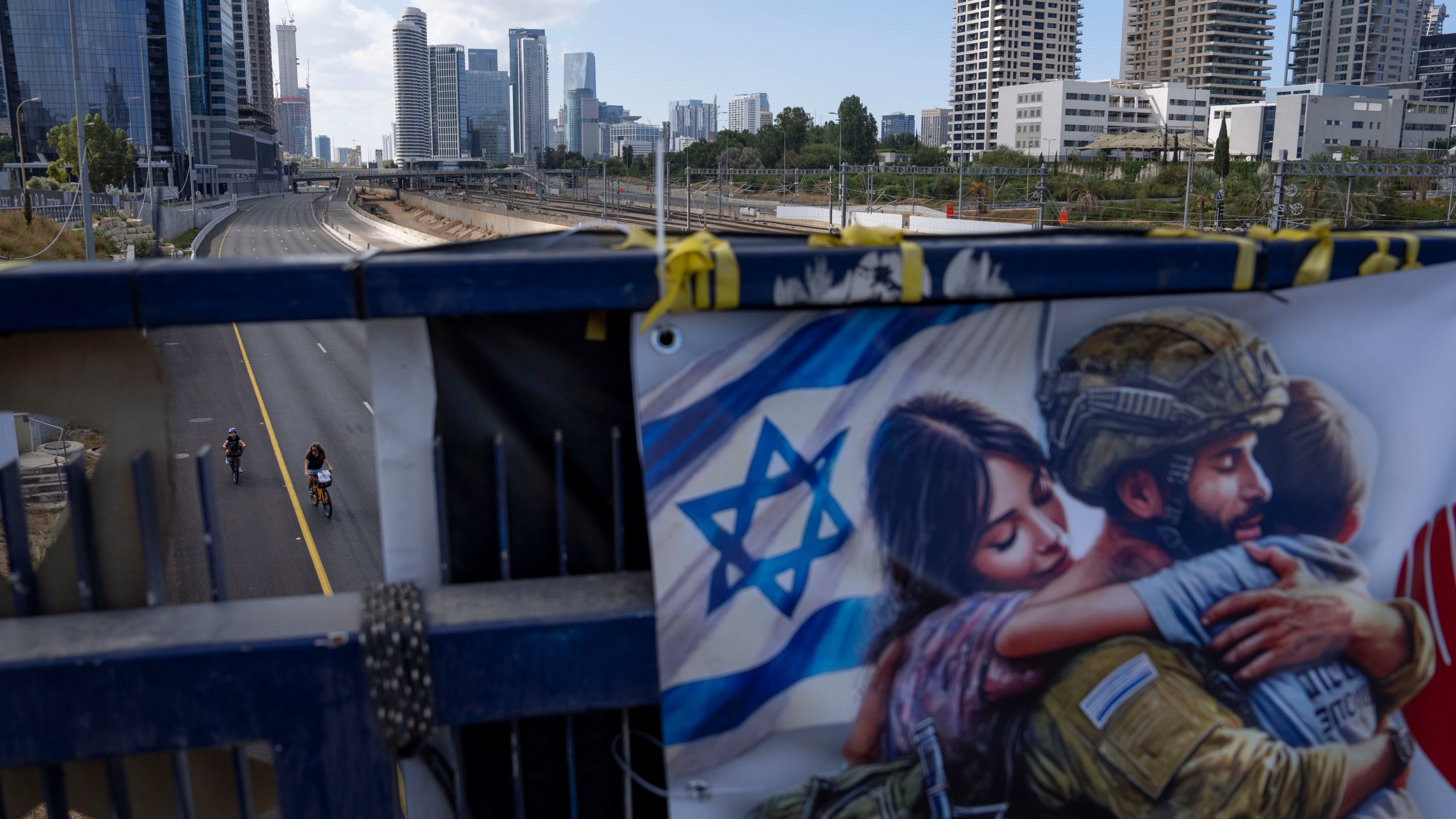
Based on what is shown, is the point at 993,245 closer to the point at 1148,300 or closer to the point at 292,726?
the point at 1148,300

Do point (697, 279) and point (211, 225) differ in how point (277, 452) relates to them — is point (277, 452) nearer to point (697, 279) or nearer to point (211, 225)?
point (697, 279)

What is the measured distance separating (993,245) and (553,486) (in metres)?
1.53

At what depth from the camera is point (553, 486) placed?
3.34 m

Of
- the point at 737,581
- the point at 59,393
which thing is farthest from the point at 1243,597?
the point at 59,393

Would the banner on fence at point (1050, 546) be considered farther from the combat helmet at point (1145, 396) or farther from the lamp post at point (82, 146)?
the lamp post at point (82, 146)

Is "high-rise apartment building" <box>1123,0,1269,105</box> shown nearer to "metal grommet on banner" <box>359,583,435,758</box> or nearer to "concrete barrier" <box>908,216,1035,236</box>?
"concrete barrier" <box>908,216,1035,236</box>

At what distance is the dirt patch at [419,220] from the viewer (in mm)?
68706

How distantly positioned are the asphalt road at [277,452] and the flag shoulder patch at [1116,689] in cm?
294

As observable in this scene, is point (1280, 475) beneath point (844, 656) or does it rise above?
above

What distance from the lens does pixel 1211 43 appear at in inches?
6501

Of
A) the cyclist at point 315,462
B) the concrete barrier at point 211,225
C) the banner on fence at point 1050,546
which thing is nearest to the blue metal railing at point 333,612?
the banner on fence at point 1050,546

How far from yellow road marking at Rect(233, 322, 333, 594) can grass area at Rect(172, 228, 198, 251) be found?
2335 cm

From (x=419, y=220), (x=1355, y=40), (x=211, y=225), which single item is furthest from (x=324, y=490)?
(x=1355, y=40)

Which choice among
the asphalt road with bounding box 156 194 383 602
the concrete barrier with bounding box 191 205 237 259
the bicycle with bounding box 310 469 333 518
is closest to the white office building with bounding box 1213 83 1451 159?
the concrete barrier with bounding box 191 205 237 259
